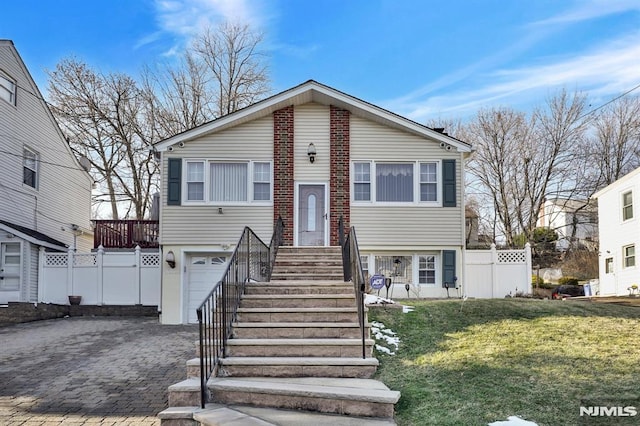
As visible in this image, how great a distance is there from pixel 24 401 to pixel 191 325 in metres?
6.66

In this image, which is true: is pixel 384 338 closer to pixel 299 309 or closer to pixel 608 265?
pixel 299 309

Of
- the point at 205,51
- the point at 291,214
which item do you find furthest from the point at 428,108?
the point at 291,214

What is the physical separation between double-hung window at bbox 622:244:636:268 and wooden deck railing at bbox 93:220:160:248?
17372 mm

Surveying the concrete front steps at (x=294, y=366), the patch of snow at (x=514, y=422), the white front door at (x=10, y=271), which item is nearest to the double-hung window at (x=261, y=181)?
the concrete front steps at (x=294, y=366)

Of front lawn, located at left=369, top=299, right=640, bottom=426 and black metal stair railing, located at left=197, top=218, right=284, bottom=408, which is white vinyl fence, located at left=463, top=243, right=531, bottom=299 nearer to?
front lawn, located at left=369, top=299, right=640, bottom=426

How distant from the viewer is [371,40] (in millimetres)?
13312

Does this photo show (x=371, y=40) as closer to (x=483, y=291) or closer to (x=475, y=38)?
(x=475, y=38)

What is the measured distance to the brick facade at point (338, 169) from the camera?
1312 cm

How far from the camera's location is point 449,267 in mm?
13047

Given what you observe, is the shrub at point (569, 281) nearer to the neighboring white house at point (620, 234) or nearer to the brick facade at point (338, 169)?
the neighboring white house at point (620, 234)

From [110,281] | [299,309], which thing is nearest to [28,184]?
[110,281]

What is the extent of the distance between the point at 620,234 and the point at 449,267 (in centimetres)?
1047

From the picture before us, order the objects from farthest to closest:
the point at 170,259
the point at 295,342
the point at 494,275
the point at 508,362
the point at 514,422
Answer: the point at 494,275
the point at 170,259
the point at 295,342
the point at 508,362
the point at 514,422

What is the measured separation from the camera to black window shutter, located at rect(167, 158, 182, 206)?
42.8 feet
